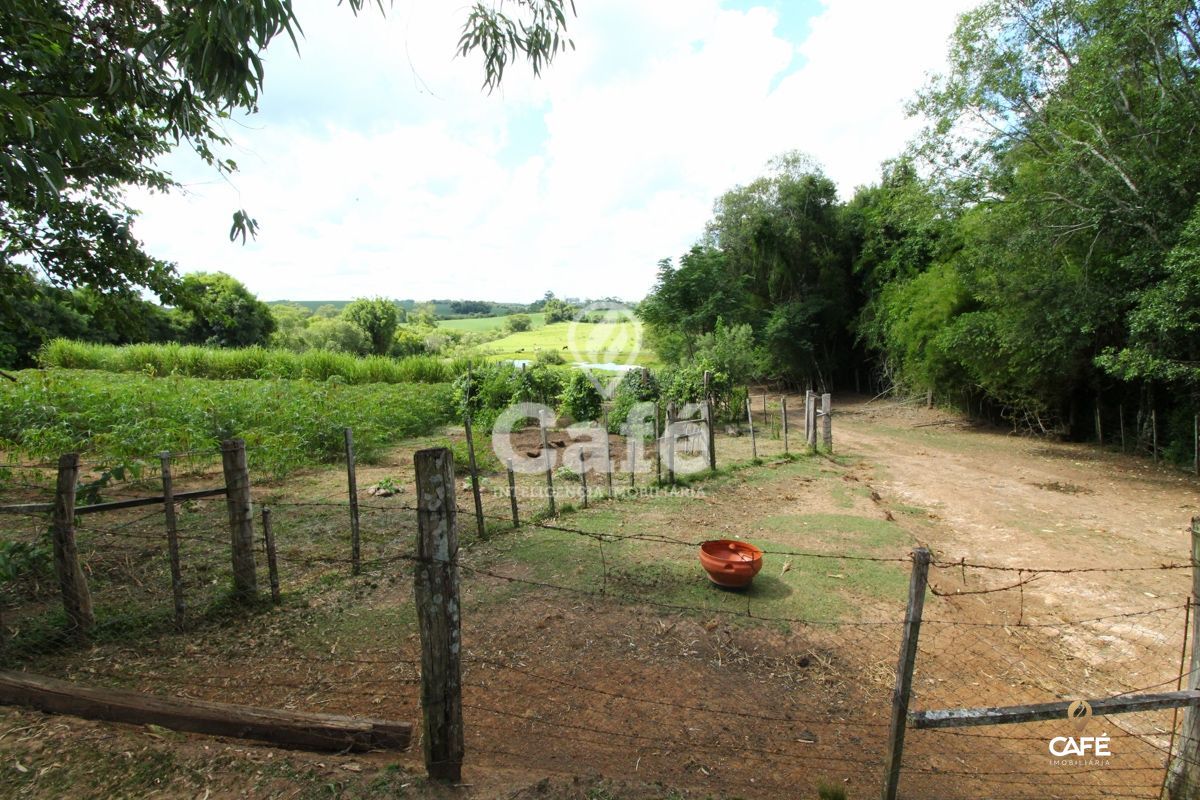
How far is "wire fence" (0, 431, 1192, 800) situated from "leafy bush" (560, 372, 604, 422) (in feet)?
22.1

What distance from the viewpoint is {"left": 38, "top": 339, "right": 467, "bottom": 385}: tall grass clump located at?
1780cm

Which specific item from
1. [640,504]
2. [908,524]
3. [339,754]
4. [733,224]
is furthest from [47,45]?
[733,224]

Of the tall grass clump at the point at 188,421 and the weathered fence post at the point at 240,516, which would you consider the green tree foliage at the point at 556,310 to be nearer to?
the tall grass clump at the point at 188,421

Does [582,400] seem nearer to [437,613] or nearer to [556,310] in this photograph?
[437,613]

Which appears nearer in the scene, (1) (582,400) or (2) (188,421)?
(2) (188,421)

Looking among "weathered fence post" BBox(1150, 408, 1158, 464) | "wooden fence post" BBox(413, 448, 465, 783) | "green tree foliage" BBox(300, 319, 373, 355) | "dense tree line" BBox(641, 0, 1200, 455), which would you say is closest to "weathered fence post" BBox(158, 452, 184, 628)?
"wooden fence post" BBox(413, 448, 465, 783)

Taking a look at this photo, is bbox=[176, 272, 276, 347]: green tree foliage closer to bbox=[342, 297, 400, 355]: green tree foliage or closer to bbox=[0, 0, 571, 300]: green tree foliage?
bbox=[342, 297, 400, 355]: green tree foliage

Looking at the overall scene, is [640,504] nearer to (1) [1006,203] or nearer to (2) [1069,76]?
(1) [1006,203]

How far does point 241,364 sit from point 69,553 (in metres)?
17.7

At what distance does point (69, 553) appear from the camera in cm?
335

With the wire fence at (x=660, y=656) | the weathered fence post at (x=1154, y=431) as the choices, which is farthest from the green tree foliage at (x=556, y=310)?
the wire fence at (x=660, y=656)

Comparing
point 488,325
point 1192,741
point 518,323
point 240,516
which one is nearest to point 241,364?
point 240,516

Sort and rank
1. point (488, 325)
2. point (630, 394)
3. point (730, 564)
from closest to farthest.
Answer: point (730, 564)
point (630, 394)
point (488, 325)

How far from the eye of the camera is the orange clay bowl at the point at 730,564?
4.46 metres
